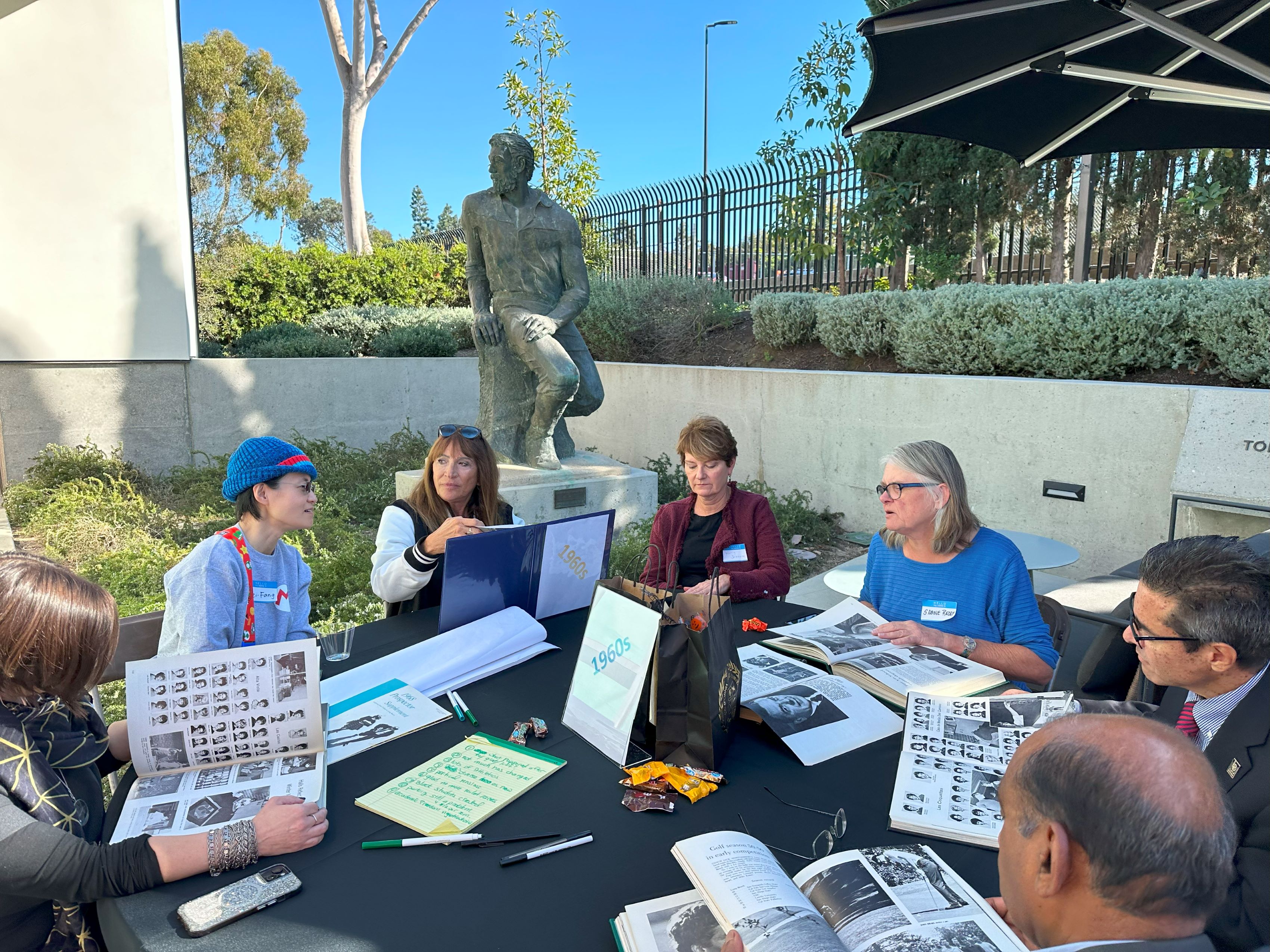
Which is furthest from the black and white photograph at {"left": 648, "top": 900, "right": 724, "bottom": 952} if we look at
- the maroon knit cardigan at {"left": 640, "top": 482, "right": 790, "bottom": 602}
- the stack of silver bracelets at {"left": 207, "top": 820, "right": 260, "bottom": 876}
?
the maroon knit cardigan at {"left": 640, "top": 482, "right": 790, "bottom": 602}

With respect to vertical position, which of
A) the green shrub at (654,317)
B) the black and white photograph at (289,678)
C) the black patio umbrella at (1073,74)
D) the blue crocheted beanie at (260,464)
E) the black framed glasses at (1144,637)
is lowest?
the black and white photograph at (289,678)

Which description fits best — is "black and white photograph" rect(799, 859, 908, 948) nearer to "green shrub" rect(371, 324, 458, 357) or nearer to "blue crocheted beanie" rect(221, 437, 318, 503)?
"blue crocheted beanie" rect(221, 437, 318, 503)

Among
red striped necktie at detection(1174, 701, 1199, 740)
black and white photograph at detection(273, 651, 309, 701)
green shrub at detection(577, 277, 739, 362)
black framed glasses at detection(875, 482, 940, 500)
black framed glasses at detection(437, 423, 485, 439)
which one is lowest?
A: red striped necktie at detection(1174, 701, 1199, 740)

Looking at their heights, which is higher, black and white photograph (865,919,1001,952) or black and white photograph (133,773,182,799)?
black and white photograph (865,919,1001,952)

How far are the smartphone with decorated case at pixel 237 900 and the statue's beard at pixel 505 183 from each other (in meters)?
5.08

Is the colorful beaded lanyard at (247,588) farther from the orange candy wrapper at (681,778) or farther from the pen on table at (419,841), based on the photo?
the orange candy wrapper at (681,778)

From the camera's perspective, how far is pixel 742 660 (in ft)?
6.93

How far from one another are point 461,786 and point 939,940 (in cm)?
85

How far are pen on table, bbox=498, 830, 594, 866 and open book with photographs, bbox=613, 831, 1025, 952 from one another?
0.19 m

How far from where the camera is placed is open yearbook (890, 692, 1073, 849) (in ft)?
4.60

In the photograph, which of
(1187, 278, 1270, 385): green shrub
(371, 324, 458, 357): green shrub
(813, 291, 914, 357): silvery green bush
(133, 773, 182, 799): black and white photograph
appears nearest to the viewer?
(133, 773, 182, 799): black and white photograph

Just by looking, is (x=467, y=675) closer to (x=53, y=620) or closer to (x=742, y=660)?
(x=742, y=660)

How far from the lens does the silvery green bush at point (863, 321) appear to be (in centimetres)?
660

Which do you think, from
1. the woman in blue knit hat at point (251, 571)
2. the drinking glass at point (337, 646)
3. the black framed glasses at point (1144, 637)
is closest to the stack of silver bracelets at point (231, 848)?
the woman in blue knit hat at point (251, 571)
